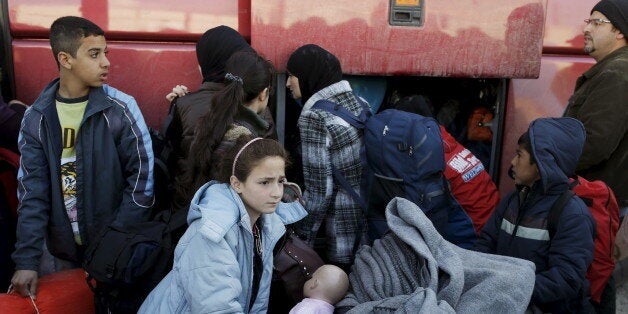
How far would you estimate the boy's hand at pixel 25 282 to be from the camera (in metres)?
2.38

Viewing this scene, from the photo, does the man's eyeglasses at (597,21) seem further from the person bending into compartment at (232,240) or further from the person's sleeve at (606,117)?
the person bending into compartment at (232,240)

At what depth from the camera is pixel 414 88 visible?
11.3ft

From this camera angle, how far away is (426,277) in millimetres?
2002

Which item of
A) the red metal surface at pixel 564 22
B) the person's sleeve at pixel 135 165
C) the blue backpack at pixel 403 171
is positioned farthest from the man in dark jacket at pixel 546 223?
the person's sleeve at pixel 135 165

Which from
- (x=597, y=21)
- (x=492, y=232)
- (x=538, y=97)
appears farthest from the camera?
(x=538, y=97)

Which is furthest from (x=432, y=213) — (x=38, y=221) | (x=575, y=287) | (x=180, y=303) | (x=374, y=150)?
(x=38, y=221)

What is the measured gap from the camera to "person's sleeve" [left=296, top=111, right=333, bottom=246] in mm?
2682

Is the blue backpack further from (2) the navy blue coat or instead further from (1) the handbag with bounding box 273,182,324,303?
(2) the navy blue coat

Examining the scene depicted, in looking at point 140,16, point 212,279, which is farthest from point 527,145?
point 140,16

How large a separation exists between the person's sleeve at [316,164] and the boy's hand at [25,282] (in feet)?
3.68

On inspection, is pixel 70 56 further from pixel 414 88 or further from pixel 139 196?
pixel 414 88

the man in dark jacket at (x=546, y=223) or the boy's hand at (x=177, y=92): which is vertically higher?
the boy's hand at (x=177, y=92)

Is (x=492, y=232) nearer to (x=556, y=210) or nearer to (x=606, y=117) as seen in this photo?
Answer: (x=556, y=210)

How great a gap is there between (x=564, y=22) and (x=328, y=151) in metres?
1.50
